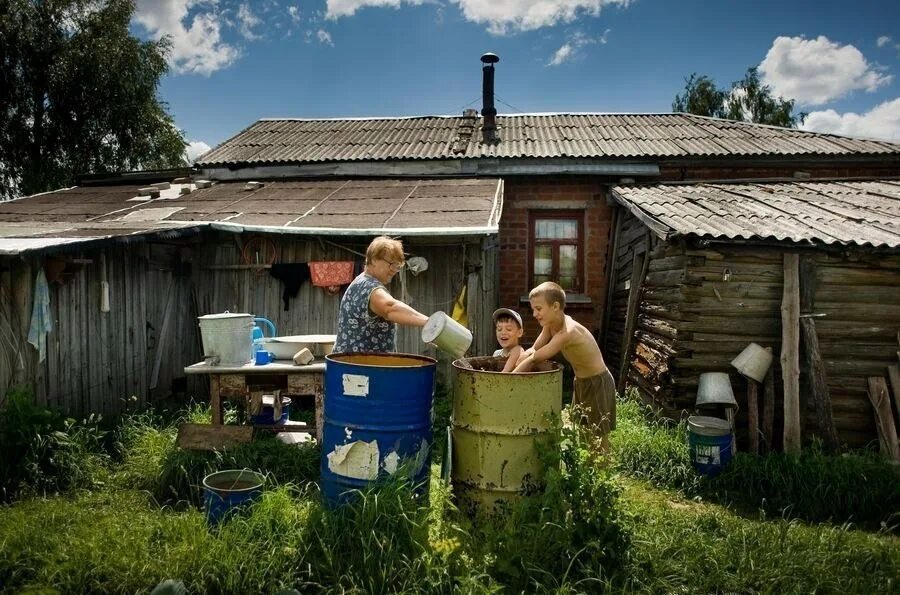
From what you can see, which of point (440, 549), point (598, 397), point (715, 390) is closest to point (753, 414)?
point (715, 390)

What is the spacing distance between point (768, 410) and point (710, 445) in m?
1.19

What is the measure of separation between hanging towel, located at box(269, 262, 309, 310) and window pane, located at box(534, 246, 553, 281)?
4128mm

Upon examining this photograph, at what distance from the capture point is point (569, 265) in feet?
32.2

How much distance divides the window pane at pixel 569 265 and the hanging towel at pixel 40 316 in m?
7.32

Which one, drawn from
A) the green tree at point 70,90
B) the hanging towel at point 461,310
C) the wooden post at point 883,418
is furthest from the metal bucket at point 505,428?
the green tree at point 70,90

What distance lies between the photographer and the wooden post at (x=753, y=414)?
5.63m

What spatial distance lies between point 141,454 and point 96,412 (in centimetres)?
140

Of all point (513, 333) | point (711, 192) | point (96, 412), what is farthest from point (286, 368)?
point (711, 192)

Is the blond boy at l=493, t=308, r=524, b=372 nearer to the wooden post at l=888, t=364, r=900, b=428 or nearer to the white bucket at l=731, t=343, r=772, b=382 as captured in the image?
the white bucket at l=731, t=343, r=772, b=382

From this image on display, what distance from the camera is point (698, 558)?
3.54 m

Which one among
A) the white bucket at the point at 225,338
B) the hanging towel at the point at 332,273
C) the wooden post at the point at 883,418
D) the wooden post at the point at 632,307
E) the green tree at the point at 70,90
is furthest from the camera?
the green tree at the point at 70,90

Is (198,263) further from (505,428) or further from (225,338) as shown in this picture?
(505,428)

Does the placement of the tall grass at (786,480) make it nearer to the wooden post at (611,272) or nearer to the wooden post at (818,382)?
the wooden post at (818,382)

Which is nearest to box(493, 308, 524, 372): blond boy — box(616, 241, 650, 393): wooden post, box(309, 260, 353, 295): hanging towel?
box(309, 260, 353, 295): hanging towel
